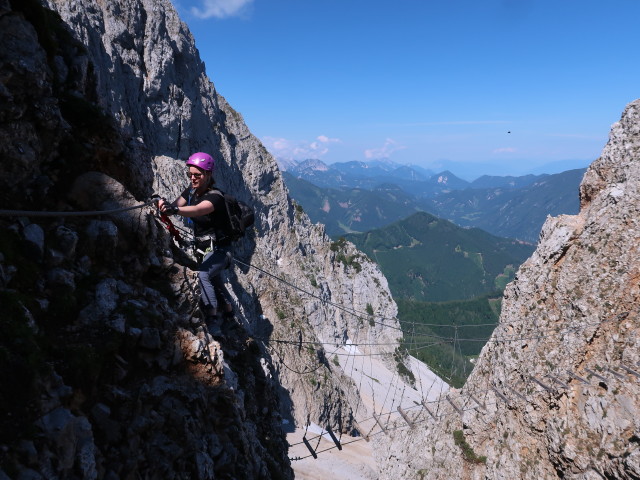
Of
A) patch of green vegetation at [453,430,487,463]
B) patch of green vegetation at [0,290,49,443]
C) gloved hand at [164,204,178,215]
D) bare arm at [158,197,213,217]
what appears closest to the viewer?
patch of green vegetation at [0,290,49,443]

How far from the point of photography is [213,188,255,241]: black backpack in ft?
28.4

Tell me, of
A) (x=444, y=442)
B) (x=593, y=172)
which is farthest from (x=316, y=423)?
(x=593, y=172)

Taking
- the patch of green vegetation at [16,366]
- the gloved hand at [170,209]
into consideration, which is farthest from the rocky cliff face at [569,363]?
the patch of green vegetation at [16,366]

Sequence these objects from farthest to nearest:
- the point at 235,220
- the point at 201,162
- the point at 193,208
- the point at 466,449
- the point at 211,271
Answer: the point at 466,449
the point at 211,271
the point at 235,220
the point at 201,162
the point at 193,208

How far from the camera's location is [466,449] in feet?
107

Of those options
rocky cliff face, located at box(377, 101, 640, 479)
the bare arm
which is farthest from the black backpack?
rocky cliff face, located at box(377, 101, 640, 479)

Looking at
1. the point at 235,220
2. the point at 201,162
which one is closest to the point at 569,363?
the point at 235,220

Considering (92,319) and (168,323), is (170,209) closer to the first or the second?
(168,323)

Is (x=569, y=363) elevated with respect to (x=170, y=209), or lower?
lower

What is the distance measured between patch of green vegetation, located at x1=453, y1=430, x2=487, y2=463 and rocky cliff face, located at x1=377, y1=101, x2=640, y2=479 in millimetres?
84

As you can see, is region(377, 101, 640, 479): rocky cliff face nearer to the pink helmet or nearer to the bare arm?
the bare arm

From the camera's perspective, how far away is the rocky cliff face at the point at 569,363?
2434cm

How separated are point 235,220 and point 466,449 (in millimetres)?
33184

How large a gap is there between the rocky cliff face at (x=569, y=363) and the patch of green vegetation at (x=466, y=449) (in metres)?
0.08
